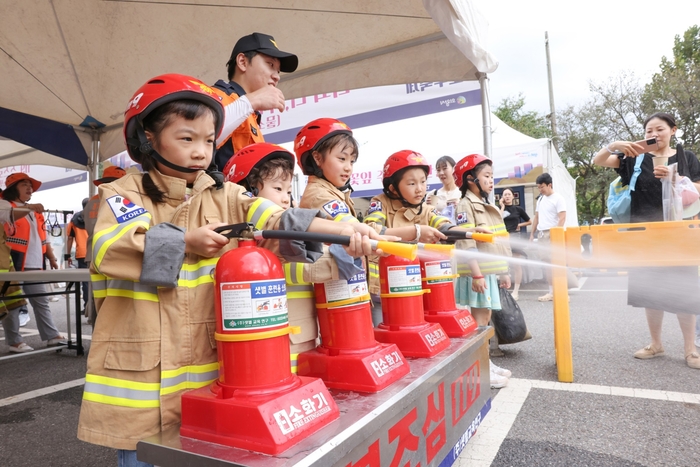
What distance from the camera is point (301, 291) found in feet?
6.58

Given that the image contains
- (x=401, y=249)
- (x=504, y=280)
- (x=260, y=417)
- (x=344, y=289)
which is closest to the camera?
(x=260, y=417)

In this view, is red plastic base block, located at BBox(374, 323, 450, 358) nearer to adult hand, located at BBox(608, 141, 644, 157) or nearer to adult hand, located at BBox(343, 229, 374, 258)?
adult hand, located at BBox(343, 229, 374, 258)

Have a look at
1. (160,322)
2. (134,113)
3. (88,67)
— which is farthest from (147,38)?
(160,322)

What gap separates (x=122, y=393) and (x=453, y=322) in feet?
5.92

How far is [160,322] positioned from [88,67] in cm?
460

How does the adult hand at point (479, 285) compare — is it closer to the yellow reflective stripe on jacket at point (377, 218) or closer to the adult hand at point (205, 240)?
the yellow reflective stripe on jacket at point (377, 218)

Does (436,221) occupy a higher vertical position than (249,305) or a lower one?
higher

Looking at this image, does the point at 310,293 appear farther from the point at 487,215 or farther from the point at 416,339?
the point at 487,215

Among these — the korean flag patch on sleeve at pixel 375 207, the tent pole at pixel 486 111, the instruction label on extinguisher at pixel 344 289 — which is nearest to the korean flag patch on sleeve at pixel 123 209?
the instruction label on extinguisher at pixel 344 289

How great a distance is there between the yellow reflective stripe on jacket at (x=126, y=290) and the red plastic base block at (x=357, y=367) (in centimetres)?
74

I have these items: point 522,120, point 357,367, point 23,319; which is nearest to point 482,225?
point 357,367

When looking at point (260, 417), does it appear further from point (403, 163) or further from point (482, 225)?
point (482, 225)

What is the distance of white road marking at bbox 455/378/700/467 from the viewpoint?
2.73 meters

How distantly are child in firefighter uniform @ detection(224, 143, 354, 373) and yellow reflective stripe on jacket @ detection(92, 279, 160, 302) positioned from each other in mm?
485
